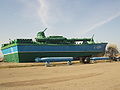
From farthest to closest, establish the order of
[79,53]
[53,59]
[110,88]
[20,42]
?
1. [79,53]
2. [20,42]
3. [53,59]
4. [110,88]

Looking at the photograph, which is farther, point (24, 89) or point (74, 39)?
point (74, 39)

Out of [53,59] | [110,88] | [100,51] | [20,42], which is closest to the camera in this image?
[110,88]

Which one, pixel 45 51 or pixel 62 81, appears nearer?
pixel 62 81

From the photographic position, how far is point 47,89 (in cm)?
1187

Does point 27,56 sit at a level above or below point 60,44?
below

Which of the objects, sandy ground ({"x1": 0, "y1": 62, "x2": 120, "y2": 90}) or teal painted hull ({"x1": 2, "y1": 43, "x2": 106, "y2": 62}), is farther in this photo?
teal painted hull ({"x1": 2, "y1": 43, "x2": 106, "y2": 62})

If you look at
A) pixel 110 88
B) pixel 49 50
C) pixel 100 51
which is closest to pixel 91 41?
pixel 100 51

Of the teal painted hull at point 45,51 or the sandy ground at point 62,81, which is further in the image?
the teal painted hull at point 45,51

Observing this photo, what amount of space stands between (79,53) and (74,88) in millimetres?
47215

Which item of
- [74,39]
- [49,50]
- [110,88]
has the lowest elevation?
[110,88]

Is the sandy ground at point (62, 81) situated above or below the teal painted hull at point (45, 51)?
below

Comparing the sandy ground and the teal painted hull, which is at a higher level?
the teal painted hull

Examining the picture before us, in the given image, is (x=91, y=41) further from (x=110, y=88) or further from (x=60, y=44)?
(x=110, y=88)

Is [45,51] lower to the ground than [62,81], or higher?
higher
